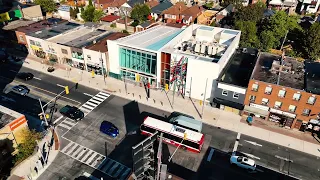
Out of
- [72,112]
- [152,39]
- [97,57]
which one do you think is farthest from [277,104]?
[97,57]

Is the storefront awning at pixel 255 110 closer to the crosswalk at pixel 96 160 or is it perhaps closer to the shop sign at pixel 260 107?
the shop sign at pixel 260 107

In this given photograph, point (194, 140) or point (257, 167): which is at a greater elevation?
point (194, 140)

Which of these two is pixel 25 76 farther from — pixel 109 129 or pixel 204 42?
pixel 204 42

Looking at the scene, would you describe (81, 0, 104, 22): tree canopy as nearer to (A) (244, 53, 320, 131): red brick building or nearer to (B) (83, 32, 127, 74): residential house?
(B) (83, 32, 127, 74): residential house

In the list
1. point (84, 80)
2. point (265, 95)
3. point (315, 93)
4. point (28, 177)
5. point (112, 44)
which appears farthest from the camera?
point (84, 80)

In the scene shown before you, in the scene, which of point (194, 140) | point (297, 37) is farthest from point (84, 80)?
point (297, 37)

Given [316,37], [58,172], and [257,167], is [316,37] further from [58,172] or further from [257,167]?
[58,172]

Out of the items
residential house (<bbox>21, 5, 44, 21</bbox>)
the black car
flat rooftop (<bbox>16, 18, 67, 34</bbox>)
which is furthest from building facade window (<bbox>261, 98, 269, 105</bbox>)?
residential house (<bbox>21, 5, 44, 21</bbox>)
